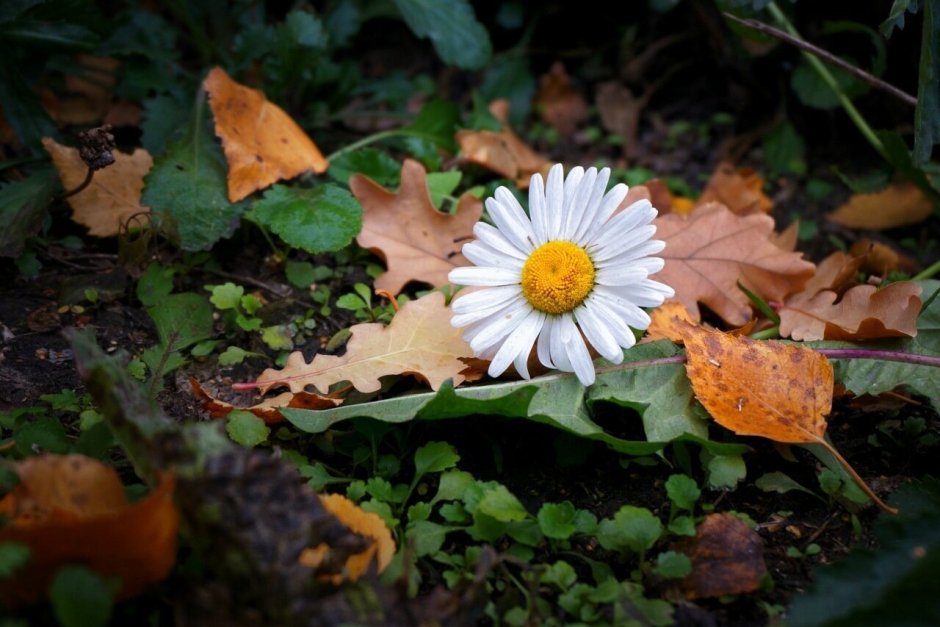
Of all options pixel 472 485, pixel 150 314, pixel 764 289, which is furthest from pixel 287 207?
pixel 764 289

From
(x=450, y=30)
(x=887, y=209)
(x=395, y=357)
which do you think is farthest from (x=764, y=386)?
(x=450, y=30)

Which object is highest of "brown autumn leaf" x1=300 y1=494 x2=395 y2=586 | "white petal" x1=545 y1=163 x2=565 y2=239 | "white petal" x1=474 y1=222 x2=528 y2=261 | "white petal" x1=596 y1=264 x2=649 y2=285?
"white petal" x1=545 y1=163 x2=565 y2=239

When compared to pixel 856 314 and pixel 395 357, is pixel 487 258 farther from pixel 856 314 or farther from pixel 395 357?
pixel 856 314

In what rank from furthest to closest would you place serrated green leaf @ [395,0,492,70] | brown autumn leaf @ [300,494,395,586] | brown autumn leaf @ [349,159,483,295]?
serrated green leaf @ [395,0,492,70] → brown autumn leaf @ [349,159,483,295] → brown autumn leaf @ [300,494,395,586]

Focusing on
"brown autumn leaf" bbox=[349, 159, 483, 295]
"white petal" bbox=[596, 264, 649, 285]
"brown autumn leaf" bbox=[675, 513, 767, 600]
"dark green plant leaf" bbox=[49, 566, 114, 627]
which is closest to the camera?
"dark green plant leaf" bbox=[49, 566, 114, 627]

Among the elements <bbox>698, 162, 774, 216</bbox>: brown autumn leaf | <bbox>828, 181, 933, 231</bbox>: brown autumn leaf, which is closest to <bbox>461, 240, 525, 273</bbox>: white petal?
<bbox>698, 162, 774, 216</bbox>: brown autumn leaf

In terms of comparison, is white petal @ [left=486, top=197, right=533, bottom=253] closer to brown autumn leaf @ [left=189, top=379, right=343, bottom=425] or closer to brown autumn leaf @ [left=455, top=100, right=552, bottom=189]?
brown autumn leaf @ [left=189, top=379, right=343, bottom=425]
